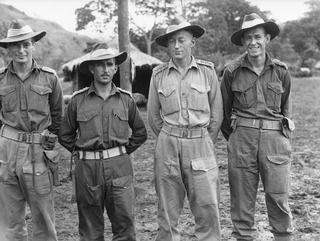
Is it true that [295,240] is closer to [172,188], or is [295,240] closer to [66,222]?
[172,188]

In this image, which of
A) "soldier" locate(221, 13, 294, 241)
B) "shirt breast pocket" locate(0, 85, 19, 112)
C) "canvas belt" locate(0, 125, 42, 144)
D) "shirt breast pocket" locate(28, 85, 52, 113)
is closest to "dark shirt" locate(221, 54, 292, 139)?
"soldier" locate(221, 13, 294, 241)

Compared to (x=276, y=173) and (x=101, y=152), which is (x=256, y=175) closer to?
(x=276, y=173)

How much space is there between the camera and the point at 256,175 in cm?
400

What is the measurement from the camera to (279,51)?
4194 cm

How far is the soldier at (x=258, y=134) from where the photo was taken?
3920 mm

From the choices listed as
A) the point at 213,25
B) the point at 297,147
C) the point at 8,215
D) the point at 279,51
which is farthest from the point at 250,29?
the point at 279,51

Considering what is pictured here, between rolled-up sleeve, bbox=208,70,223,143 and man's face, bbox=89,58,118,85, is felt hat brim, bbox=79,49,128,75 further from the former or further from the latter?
rolled-up sleeve, bbox=208,70,223,143

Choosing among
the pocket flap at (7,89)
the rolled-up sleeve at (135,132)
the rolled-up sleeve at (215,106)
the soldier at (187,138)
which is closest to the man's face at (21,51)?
the pocket flap at (7,89)

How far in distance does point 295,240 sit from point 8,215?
2622 mm

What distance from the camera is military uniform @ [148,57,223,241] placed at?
148 inches

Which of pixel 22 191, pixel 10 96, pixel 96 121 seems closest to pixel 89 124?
pixel 96 121

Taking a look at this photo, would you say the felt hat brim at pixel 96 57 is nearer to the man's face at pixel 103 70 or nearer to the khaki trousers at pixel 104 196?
the man's face at pixel 103 70

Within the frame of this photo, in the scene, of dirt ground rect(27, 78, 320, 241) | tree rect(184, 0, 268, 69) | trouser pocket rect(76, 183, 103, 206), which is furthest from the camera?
tree rect(184, 0, 268, 69)

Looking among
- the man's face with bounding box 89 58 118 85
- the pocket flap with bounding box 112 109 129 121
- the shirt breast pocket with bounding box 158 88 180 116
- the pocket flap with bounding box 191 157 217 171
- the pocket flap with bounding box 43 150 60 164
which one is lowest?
the pocket flap with bounding box 191 157 217 171
